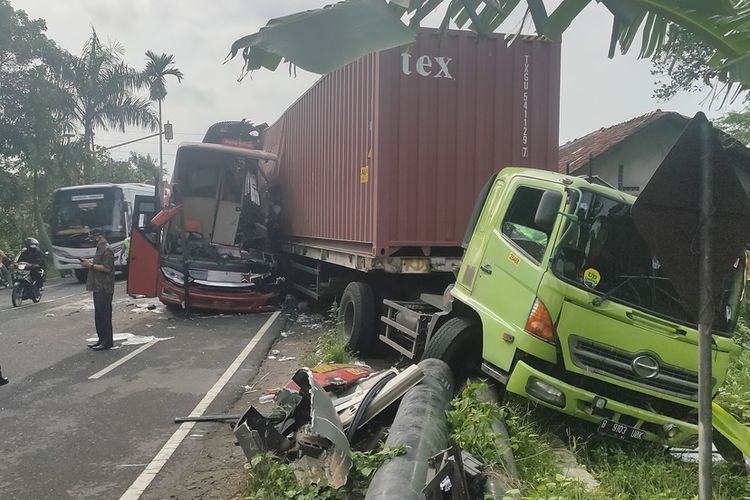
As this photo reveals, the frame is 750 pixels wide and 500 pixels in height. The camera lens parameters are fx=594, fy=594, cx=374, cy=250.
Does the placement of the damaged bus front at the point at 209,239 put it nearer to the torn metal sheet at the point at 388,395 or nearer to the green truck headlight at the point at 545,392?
the torn metal sheet at the point at 388,395

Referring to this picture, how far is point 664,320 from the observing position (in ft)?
→ 14.0

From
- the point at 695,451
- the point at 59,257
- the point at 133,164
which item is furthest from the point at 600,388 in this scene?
the point at 133,164

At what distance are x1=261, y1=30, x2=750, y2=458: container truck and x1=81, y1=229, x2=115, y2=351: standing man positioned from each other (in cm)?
307

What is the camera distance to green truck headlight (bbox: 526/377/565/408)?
414 centimetres

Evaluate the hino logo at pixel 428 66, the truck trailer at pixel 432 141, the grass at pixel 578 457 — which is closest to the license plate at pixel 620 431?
the grass at pixel 578 457

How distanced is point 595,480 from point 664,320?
125 centimetres

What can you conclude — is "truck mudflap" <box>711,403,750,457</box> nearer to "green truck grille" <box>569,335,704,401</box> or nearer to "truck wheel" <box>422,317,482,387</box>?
"green truck grille" <box>569,335,704,401</box>

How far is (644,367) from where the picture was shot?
4.20 metres

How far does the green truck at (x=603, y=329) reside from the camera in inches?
165

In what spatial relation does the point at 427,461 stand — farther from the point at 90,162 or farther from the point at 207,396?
the point at 90,162

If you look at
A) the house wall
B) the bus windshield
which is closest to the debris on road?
the house wall

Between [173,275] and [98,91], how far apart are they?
62.2 ft

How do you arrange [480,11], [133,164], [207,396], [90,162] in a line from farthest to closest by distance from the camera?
[133,164], [90,162], [207,396], [480,11]

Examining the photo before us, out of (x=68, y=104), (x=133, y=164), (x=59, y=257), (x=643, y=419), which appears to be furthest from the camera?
(x=133, y=164)
